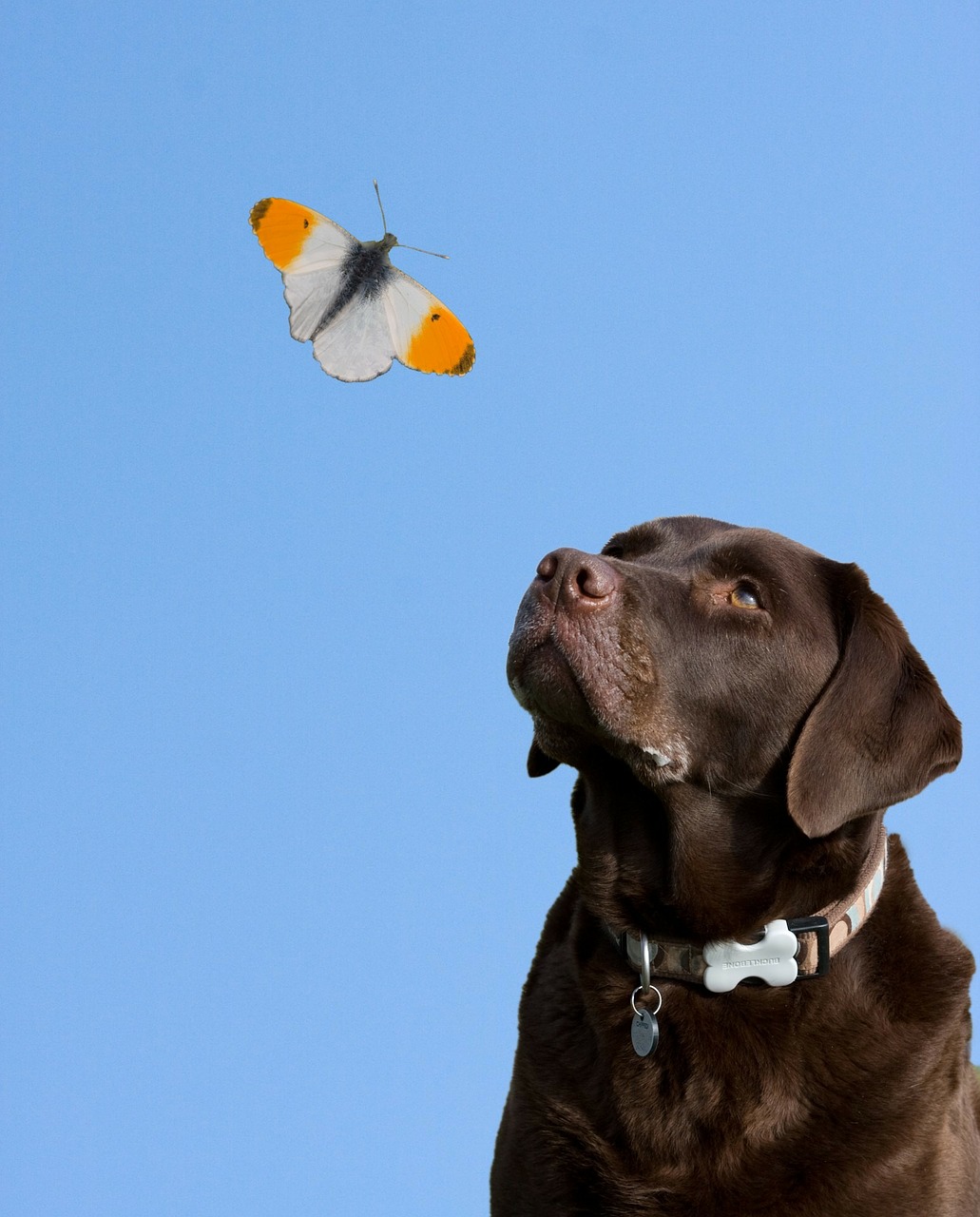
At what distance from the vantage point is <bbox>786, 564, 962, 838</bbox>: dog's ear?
12.1 ft

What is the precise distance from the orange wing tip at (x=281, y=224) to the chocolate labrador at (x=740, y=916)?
1.67 m

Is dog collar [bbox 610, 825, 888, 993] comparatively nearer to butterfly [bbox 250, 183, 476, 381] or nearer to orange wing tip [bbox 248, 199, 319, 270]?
butterfly [bbox 250, 183, 476, 381]

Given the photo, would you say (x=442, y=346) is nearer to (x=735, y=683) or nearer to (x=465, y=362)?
(x=465, y=362)

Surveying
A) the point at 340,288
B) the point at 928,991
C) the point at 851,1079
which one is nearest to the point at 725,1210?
the point at 851,1079

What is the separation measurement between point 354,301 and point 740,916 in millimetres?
2382

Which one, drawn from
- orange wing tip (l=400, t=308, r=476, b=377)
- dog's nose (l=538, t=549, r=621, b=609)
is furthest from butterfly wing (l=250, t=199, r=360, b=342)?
dog's nose (l=538, t=549, r=621, b=609)

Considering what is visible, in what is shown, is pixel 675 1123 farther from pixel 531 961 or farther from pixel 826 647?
pixel 826 647

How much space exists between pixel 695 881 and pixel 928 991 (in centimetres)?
70

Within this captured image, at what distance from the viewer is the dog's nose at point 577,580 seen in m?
3.77

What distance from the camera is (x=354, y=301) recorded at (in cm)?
482

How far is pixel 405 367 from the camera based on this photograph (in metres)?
4.81

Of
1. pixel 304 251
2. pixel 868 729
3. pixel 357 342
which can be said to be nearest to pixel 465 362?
pixel 357 342

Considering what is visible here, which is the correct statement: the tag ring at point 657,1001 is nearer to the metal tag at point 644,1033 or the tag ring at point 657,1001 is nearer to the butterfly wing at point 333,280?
the metal tag at point 644,1033

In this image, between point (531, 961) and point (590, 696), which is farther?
point (531, 961)
